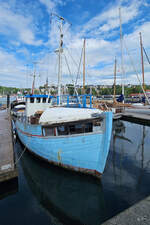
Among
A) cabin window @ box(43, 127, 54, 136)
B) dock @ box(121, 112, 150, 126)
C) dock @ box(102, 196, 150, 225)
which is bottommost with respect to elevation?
dock @ box(102, 196, 150, 225)

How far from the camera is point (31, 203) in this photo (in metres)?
6.54

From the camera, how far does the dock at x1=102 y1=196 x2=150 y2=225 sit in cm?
353

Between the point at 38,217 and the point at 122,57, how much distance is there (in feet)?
87.3

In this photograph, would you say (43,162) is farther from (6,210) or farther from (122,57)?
(122,57)

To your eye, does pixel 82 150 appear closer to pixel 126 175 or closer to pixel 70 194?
pixel 70 194

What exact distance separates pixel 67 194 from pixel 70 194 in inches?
6.8

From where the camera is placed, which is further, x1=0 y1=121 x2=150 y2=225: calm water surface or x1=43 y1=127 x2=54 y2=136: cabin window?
x1=43 y1=127 x2=54 y2=136: cabin window

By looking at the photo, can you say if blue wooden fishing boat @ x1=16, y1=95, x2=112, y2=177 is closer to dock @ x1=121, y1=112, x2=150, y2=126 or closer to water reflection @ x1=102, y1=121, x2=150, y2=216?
water reflection @ x1=102, y1=121, x2=150, y2=216

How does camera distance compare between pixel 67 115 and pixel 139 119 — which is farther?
pixel 139 119

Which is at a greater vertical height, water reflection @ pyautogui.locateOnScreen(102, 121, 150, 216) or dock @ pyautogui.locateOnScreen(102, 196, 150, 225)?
dock @ pyautogui.locateOnScreen(102, 196, 150, 225)

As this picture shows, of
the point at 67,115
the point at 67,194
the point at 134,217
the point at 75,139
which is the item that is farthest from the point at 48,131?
the point at 134,217

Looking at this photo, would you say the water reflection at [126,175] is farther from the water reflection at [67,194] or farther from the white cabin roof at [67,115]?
the white cabin roof at [67,115]

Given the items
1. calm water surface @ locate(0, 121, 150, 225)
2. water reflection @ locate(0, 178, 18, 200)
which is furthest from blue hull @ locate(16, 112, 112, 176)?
water reflection @ locate(0, 178, 18, 200)

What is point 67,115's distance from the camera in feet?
27.8
